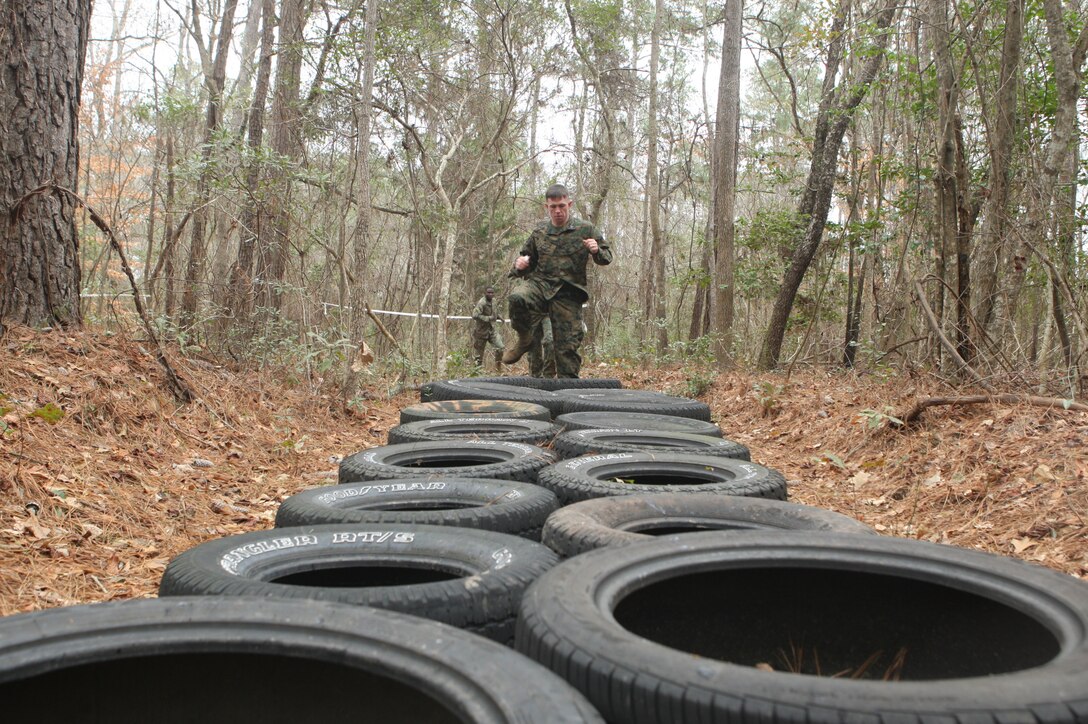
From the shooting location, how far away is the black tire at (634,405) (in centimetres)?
650

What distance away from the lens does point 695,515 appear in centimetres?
306

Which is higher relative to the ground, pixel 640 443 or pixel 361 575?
pixel 640 443

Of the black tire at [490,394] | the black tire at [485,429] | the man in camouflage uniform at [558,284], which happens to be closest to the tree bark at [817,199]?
the man in camouflage uniform at [558,284]

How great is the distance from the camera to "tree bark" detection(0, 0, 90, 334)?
18.9ft

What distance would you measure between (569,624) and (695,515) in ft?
4.80

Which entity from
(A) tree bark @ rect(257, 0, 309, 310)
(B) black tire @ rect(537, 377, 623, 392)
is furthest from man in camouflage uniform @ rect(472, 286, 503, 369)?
(B) black tire @ rect(537, 377, 623, 392)

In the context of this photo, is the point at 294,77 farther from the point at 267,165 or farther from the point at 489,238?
the point at 489,238

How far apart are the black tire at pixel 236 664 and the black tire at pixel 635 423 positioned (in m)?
3.94

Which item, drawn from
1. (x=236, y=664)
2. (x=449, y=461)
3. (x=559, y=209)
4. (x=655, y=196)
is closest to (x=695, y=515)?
(x=236, y=664)

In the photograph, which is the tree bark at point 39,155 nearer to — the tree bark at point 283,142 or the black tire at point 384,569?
the tree bark at point 283,142

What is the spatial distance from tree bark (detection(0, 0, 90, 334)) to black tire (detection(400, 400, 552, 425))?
2.65m

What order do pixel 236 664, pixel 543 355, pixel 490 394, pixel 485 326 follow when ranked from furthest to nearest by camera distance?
pixel 485 326 < pixel 543 355 < pixel 490 394 < pixel 236 664

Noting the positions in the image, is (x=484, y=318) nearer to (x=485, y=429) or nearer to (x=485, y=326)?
(x=485, y=326)

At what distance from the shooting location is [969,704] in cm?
134
